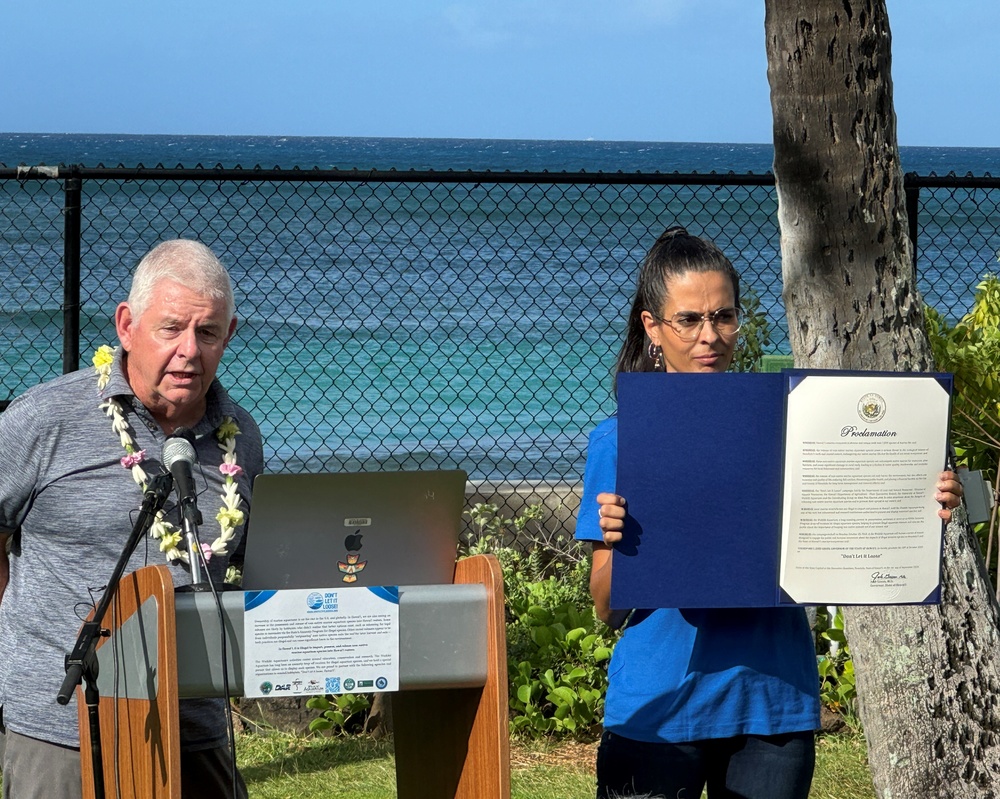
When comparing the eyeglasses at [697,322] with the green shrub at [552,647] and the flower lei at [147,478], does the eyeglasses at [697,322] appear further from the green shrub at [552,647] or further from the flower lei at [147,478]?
the green shrub at [552,647]

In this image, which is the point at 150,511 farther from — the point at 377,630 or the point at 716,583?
the point at 716,583

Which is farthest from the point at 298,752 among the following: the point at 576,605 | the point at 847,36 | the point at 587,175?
the point at 847,36

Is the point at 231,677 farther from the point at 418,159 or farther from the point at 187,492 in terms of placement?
the point at 418,159

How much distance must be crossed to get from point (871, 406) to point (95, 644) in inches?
61.6

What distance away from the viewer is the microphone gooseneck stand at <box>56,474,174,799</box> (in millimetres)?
2455

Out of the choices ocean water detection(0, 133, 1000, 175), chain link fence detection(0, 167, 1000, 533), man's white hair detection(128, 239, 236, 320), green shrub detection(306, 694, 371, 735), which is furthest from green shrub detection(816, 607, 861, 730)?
ocean water detection(0, 133, 1000, 175)

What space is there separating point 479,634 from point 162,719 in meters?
0.62

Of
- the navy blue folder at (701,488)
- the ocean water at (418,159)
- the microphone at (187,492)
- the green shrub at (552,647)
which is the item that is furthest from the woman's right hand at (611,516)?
the ocean water at (418,159)

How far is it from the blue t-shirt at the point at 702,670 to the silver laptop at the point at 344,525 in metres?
0.33

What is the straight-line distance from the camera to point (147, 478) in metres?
2.92

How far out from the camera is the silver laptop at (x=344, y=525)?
8.27 feet

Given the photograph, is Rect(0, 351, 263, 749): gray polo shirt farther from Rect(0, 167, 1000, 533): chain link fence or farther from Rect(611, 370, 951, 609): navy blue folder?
Rect(0, 167, 1000, 533): chain link fence

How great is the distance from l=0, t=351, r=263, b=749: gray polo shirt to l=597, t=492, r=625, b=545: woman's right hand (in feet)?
2.92

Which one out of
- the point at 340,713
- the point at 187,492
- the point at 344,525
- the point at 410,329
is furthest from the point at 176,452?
the point at 410,329
